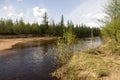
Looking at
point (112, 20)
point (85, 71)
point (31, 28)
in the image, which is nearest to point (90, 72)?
point (85, 71)

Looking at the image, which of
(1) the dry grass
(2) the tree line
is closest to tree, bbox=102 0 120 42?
(1) the dry grass

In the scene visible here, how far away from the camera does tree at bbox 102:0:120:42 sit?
29.6 m

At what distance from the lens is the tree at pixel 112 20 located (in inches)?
1164

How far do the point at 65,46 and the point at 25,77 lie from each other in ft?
22.9

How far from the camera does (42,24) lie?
412 ft

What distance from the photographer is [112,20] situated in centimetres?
3097

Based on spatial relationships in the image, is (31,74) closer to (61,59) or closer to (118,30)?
(61,59)

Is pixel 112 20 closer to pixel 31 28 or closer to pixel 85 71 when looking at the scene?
pixel 85 71

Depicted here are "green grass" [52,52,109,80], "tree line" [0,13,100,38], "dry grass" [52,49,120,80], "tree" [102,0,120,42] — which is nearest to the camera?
"dry grass" [52,49,120,80]

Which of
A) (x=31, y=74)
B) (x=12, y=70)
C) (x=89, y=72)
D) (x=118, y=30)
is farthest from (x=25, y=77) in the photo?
(x=118, y=30)

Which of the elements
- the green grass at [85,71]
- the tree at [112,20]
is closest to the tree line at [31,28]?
the tree at [112,20]

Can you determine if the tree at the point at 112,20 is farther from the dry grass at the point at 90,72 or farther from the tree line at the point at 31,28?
the tree line at the point at 31,28

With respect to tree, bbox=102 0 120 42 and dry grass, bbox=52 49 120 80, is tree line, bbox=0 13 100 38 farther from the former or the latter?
dry grass, bbox=52 49 120 80

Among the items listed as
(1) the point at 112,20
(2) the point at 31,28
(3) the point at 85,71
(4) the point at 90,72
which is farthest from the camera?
(2) the point at 31,28
